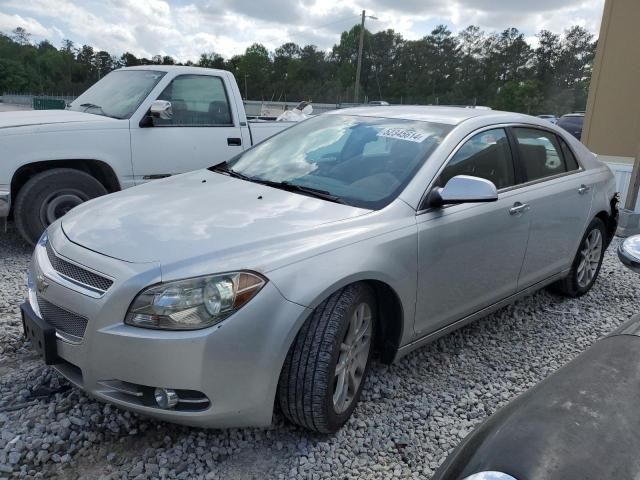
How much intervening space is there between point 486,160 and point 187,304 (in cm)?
220

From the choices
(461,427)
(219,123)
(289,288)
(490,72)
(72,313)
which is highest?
(490,72)

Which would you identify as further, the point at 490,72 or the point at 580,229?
the point at 490,72

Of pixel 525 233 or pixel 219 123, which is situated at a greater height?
pixel 219 123

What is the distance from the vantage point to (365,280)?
2.57 m

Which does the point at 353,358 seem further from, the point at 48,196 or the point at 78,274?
the point at 48,196

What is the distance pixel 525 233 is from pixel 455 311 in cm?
83

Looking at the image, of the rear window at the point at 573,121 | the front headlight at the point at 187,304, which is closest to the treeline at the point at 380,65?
the rear window at the point at 573,121

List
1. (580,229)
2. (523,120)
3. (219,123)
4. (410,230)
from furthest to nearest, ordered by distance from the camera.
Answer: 1. (219,123)
2. (580,229)
3. (523,120)
4. (410,230)

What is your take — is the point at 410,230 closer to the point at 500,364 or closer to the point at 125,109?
the point at 500,364

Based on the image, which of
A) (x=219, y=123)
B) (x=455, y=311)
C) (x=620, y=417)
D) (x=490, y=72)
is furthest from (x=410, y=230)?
(x=490, y=72)

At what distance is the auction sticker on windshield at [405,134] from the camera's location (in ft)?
10.6

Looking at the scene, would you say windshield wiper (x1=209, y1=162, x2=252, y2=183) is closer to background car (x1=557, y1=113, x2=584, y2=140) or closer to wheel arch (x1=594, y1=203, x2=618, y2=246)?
wheel arch (x1=594, y1=203, x2=618, y2=246)

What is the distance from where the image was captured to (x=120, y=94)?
5773 millimetres

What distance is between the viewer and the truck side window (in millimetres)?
5672
